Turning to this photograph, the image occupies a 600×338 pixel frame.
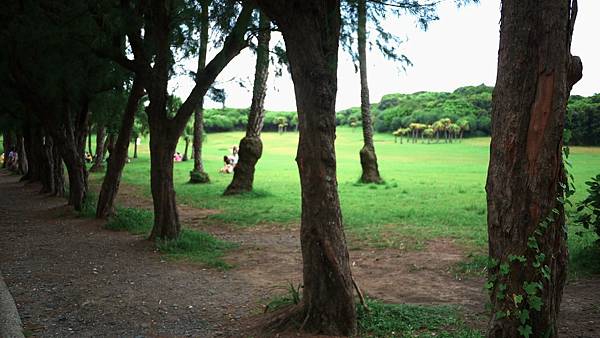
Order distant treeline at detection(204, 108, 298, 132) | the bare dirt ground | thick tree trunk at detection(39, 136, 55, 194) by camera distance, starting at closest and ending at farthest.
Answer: the bare dirt ground
thick tree trunk at detection(39, 136, 55, 194)
distant treeline at detection(204, 108, 298, 132)

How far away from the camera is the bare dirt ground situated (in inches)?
223

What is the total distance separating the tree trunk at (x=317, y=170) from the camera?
505 cm

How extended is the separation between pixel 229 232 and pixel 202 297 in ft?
16.3

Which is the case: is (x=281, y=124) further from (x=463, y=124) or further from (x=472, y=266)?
(x=472, y=266)

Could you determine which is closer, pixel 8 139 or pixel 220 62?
pixel 220 62

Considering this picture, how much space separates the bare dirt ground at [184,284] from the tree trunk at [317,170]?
977 mm

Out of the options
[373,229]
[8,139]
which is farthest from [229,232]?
[8,139]

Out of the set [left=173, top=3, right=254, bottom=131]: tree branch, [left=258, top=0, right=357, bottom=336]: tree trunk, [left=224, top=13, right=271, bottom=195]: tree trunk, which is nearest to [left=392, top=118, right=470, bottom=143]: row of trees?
[left=224, top=13, right=271, bottom=195]: tree trunk

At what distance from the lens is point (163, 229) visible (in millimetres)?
10164

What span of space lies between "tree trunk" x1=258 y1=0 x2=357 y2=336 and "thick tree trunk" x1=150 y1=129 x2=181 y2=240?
5509 mm

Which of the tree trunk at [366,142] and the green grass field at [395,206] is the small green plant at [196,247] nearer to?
the green grass field at [395,206]

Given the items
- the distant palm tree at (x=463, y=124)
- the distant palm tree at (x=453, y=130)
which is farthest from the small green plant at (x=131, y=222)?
the distant palm tree at (x=453, y=130)

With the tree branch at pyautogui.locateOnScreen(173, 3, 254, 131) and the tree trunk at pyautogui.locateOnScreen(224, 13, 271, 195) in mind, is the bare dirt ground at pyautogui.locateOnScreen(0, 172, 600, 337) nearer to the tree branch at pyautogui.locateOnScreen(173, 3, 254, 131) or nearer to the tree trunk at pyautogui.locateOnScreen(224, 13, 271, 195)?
the tree branch at pyautogui.locateOnScreen(173, 3, 254, 131)

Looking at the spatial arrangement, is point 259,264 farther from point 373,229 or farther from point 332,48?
point 332,48
